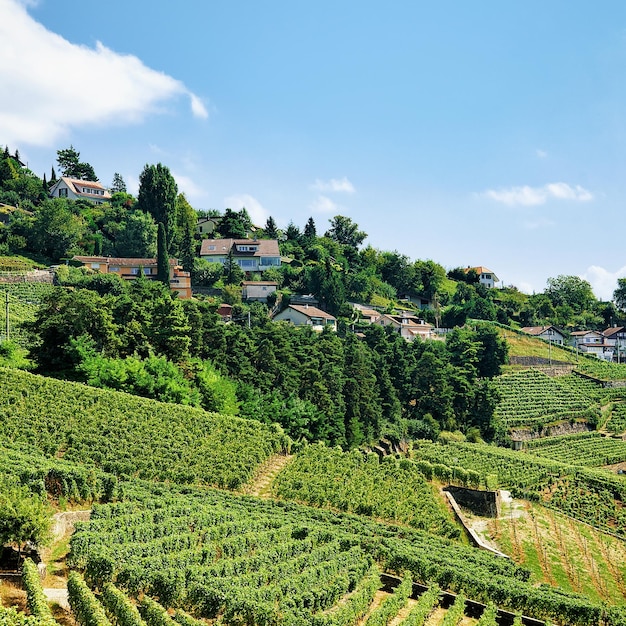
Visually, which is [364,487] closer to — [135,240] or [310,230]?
[135,240]

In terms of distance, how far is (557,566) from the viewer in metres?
31.9

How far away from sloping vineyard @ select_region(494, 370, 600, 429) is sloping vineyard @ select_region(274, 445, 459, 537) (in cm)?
3147

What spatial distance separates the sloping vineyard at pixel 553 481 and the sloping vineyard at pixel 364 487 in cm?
697

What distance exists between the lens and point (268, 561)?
69.1ft

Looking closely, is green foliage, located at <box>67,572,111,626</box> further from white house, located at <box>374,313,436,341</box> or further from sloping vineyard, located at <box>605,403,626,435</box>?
white house, located at <box>374,313,436,341</box>

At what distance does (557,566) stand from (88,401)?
903 inches

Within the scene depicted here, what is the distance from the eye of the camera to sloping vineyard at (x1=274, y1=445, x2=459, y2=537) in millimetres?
31406

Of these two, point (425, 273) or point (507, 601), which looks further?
point (425, 273)

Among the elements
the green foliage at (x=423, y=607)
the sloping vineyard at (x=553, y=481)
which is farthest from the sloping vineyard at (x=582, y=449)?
the green foliage at (x=423, y=607)

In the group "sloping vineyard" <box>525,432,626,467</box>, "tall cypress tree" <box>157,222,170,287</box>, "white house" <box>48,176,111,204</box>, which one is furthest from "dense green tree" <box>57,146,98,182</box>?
"sloping vineyard" <box>525,432,626,467</box>

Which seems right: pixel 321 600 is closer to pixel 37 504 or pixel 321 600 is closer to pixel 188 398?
pixel 37 504

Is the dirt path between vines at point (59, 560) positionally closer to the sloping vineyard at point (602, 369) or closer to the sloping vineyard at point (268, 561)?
the sloping vineyard at point (268, 561)

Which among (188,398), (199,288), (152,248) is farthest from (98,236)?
(188,398)

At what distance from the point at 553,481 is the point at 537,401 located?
2588cm
